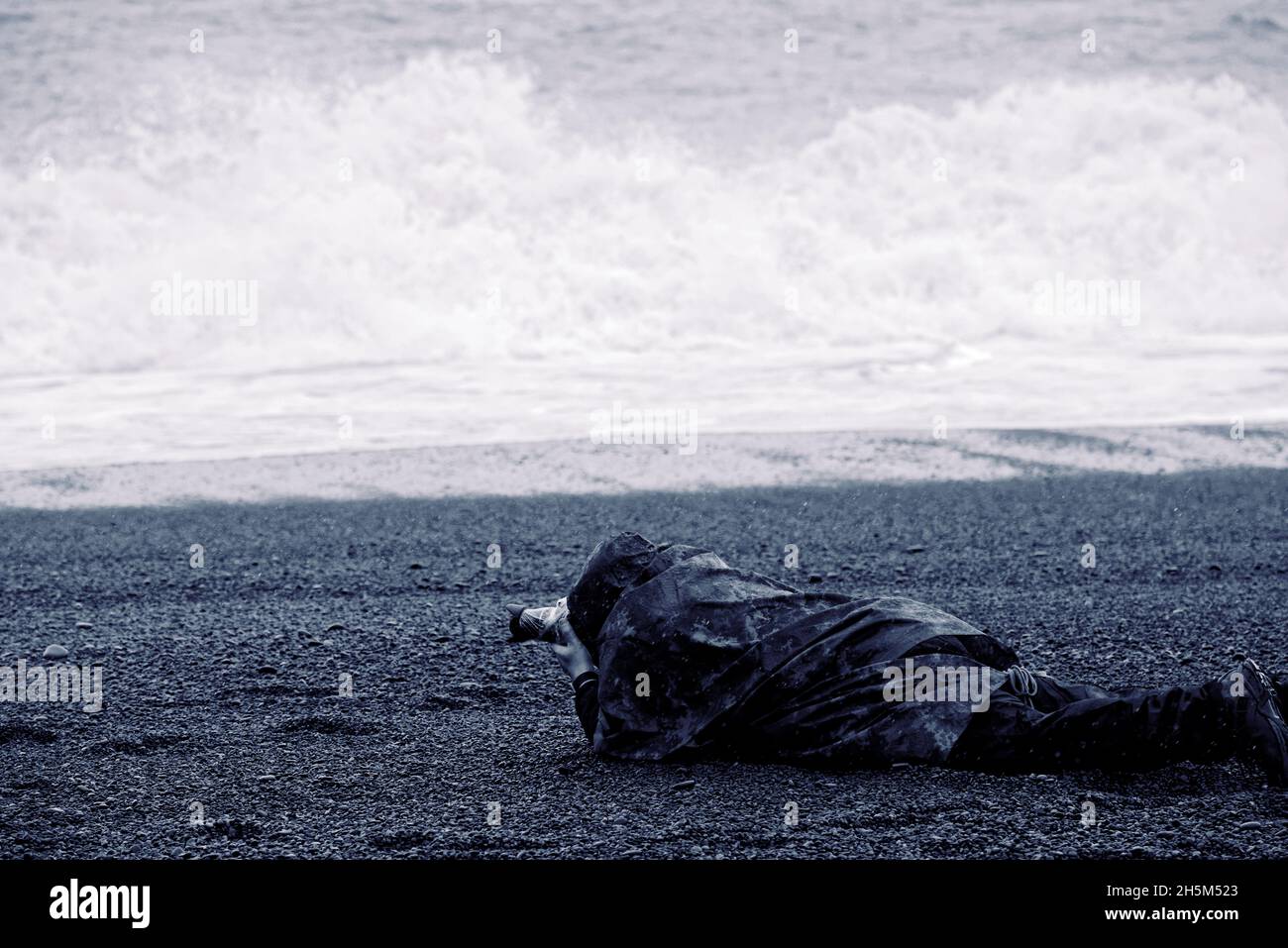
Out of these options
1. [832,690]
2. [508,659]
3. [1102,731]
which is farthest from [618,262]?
[1102,731]

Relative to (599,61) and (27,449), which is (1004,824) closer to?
(27,449)

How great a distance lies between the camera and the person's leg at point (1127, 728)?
11.9 feet

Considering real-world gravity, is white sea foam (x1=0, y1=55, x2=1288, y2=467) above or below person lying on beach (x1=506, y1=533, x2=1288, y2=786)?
above

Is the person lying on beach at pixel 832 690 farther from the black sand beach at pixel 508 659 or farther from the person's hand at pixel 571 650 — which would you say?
the black sand beach at pixel 508 659

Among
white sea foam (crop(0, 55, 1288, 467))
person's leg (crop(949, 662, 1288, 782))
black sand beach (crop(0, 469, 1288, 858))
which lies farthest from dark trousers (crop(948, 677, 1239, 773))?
white sea foam (crop(0, 55, 1288, 467))

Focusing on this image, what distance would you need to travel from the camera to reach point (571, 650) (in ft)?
13.8

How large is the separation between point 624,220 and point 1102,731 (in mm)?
14798

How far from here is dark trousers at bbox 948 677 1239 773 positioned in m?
3.65

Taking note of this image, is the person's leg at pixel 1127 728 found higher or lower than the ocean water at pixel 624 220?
lower

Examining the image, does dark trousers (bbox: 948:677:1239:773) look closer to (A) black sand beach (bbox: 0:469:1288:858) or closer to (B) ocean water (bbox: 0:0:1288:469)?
(A) black sand beach (bbox: 0:469:1288:858)

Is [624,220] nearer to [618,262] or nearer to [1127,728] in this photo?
[618,262]

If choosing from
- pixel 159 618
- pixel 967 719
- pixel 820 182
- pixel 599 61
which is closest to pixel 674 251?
pixel 820 182

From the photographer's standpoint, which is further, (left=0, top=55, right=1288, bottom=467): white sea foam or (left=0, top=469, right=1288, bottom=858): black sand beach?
(left=0, top=55, right=1288, bottom=467): white sea foam

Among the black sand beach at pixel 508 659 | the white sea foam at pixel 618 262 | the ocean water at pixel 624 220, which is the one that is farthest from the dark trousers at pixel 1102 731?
the white sea foam at pixel 618 262
